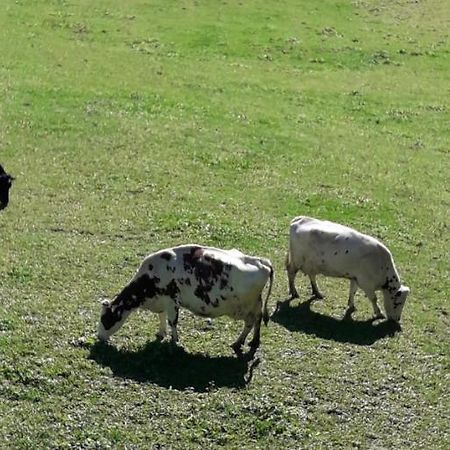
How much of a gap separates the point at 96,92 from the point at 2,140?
707 cm

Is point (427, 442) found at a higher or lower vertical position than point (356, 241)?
lower

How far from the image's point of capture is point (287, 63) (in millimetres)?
44656

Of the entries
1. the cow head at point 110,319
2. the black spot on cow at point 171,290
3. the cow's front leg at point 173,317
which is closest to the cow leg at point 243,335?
the cow's front leg at point 173,317

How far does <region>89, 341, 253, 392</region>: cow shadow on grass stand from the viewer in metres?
17.0

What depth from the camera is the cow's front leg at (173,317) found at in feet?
58.9

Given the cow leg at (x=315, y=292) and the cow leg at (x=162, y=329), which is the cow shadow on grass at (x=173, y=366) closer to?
the cow leg at (x=162, y=329)

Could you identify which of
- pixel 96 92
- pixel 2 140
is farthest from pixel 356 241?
pixel 96 92

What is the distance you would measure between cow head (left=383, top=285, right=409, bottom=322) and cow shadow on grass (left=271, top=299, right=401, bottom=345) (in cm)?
17

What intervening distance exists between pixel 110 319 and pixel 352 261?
5630mm

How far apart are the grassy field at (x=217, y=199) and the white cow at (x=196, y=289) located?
1.96ft

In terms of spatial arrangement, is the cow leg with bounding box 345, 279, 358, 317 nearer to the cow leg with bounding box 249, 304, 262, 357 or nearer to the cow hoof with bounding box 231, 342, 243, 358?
the cow leg with bounding box 249, 304, 262, 357

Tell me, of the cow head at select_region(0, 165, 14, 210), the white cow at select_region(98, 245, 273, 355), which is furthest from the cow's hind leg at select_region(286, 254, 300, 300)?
the cow head at select_region(0, 165, 14, 210)

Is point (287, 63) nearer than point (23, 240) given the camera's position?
No

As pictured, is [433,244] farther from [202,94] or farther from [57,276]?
[202,94]
